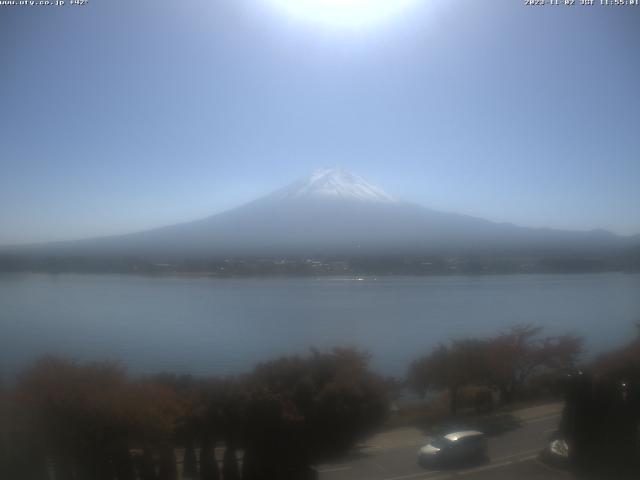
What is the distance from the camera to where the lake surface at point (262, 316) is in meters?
2.69

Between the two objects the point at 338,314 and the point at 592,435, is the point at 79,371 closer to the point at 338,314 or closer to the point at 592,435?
the point at 338,314

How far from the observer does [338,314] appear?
291cm

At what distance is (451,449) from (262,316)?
125cm

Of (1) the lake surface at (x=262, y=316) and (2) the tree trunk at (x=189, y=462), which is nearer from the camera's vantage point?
(2) the tree trunk at (x=189, y=462)

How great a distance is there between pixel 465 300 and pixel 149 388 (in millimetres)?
1947

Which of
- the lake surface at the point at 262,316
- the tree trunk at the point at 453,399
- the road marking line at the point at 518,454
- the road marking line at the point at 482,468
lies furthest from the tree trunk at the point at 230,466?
the road marking line at the point at 518,454

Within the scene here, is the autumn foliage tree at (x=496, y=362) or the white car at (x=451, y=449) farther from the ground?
the autumn foliage tree at (x=496, y=362)

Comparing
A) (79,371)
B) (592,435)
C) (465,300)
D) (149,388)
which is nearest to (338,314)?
(465,300)

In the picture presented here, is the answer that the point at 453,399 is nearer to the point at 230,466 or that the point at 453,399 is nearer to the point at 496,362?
the point at 496,362

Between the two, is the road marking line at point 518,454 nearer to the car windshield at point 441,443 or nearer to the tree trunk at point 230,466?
the car windshield at point 441,443

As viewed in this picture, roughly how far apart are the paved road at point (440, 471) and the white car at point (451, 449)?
0.15 feet

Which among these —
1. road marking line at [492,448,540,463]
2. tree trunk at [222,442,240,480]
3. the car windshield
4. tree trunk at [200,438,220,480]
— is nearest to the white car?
the car windshield

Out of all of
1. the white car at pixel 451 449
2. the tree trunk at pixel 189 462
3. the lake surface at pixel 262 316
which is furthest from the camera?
the lake surface at pixel 262 316

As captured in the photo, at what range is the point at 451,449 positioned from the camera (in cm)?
260
